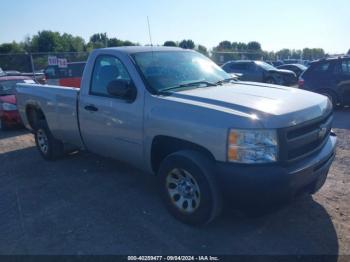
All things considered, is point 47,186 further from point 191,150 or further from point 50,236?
point 191,150

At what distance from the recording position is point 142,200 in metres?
4.66

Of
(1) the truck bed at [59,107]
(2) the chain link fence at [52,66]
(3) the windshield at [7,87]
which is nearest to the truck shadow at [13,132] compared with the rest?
(3) the windshield at [7,87]

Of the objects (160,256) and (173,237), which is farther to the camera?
(173,237)

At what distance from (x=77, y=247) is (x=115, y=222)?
58 cm

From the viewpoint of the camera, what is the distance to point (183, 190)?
12.8ft

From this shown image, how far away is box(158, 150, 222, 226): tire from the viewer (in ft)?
11.5

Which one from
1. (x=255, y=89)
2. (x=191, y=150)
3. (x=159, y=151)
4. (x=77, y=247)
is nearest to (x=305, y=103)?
(x=255, y=89)

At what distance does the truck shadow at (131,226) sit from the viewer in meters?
3.52

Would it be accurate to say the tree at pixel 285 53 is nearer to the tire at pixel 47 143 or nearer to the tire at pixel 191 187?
the tire at pixel 47 143

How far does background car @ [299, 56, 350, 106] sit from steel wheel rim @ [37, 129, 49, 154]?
8267 millimetres

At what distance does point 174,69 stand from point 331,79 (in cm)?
804

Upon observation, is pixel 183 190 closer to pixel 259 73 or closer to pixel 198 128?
pixel 198 128

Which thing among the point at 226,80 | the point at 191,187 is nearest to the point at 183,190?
the point at 191,187

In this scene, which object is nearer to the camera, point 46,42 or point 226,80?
point 226,80
